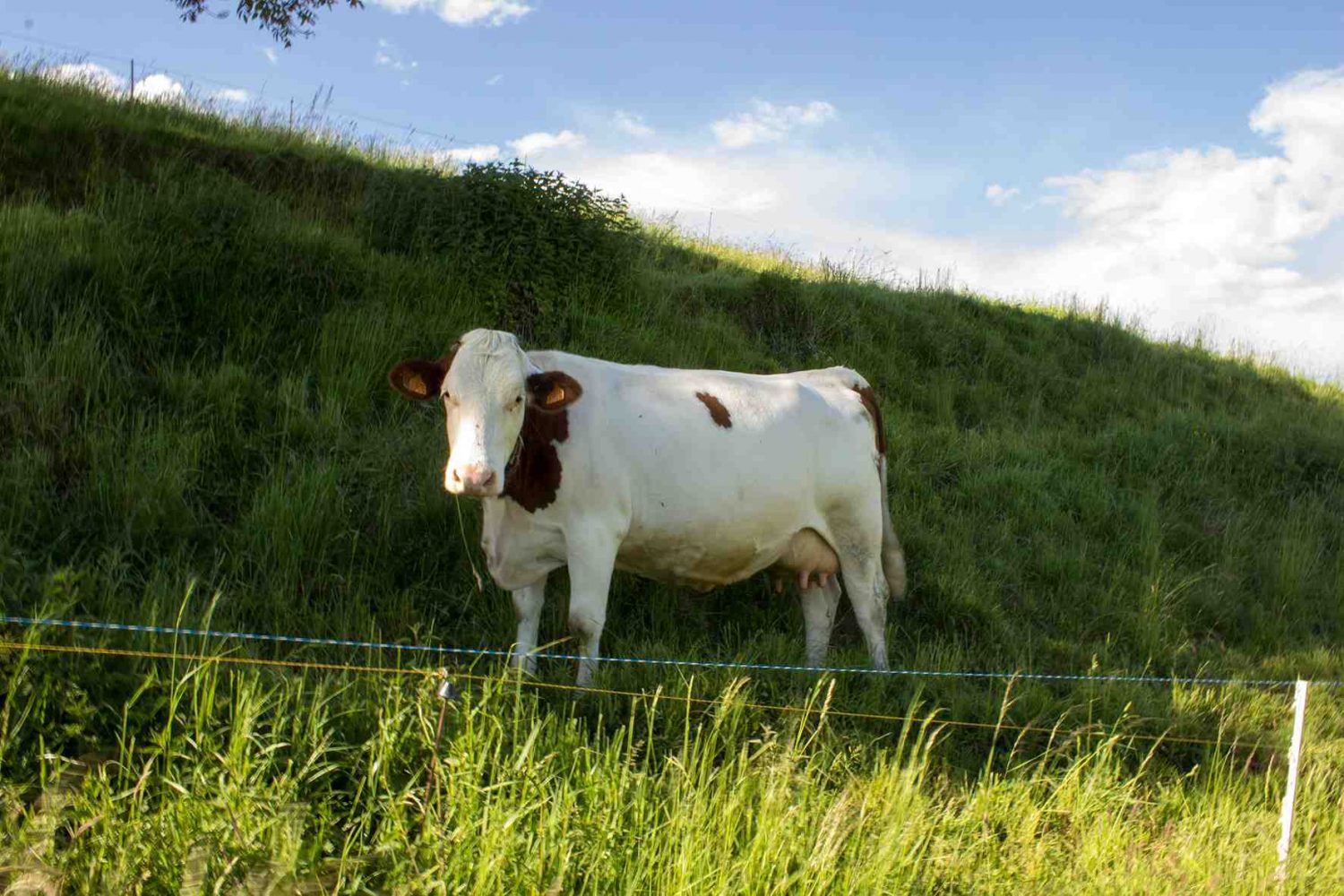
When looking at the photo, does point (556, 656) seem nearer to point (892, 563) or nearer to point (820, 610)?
point (820, 610)

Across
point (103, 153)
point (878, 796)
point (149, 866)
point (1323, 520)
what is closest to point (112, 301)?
point (103, 153)

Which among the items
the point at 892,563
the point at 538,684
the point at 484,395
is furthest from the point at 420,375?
the point at 892,563

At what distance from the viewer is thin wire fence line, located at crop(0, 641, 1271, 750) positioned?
379cm

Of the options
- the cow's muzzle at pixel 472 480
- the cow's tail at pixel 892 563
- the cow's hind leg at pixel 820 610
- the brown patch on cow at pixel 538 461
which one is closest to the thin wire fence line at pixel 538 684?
the cow's muzzle at pixel 472 480

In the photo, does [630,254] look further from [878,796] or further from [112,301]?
[878,796]

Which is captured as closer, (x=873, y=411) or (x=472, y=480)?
(x=472, y=480)

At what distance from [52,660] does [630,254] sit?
7.71 metres

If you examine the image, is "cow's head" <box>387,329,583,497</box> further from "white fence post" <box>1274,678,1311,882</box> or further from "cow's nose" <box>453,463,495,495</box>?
"white fence post" <box>1274,678,1311,882</box>

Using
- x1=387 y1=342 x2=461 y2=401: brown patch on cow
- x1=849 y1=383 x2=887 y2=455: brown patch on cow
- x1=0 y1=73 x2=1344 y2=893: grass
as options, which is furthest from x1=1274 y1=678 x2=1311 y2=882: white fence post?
x1=387 y1=342 x2=461 y2=401: brown patch on cow

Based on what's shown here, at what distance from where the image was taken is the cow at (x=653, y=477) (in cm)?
512

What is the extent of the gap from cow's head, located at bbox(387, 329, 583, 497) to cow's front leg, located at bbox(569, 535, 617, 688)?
0.57 m

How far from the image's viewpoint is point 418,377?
5367mm

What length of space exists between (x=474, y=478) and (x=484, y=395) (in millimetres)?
516

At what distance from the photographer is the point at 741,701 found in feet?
14.3
